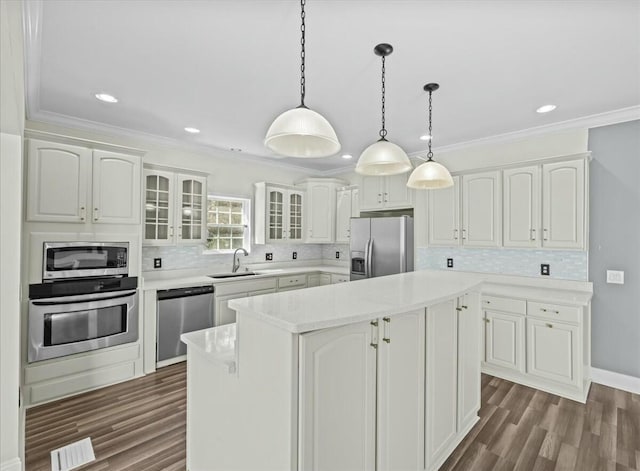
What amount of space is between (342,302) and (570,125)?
334 centimetres

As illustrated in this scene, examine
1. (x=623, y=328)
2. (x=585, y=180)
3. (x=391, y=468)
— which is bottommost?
(x=391, y=468)

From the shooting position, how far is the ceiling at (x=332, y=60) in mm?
1740

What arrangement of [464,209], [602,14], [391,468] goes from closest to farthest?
[391,468]
[602,14]
[464,209]

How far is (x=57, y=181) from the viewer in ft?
9.11

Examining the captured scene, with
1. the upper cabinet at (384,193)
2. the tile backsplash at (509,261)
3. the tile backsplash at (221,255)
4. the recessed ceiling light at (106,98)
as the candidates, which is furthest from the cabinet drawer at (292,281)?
the recessed ceiling light at (106,98)

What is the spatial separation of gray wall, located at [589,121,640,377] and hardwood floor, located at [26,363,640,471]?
0.42 meters

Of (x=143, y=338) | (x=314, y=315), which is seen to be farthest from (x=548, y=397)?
(x=143, y=338)

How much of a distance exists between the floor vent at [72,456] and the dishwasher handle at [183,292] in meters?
1.45

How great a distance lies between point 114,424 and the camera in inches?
97.0

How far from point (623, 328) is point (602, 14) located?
2.89 meters

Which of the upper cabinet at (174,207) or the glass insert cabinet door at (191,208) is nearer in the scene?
the upper cabinet at (174,207)

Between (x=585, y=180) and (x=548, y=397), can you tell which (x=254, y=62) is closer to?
(x=585, y=180)

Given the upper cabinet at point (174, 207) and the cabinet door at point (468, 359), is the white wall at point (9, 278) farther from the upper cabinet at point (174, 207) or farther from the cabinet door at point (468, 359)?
the cabinet door at point (468, 359)

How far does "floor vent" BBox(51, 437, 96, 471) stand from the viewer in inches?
79.1
